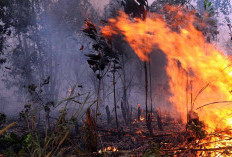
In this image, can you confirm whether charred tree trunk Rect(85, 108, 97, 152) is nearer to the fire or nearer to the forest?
the forest

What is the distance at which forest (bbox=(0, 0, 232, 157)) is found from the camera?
278cm

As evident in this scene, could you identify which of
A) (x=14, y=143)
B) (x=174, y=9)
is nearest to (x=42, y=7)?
(x=174, y=9)

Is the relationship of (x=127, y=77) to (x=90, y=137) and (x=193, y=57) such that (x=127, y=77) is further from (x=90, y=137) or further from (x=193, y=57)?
(x=90, y=137)

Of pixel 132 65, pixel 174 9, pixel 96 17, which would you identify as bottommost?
pixel 132 65

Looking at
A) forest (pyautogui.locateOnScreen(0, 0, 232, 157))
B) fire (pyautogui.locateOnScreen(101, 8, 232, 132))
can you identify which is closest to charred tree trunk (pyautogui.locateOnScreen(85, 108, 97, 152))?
forest (pyautogui.locateOnScreen(0, 0, 232, 157))

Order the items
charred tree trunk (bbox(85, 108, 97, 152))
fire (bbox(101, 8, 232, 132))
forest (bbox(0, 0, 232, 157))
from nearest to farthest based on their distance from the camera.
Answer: charred tree trunk (bbox(85, 108, 97, 152)) → forest (bbox(0, 0, 232, 157)) → fire (bbox(101, 8, 232, 132))

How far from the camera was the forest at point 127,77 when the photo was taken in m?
2.78

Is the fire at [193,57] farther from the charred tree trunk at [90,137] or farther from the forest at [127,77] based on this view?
the charred tree trunk at [90,137]

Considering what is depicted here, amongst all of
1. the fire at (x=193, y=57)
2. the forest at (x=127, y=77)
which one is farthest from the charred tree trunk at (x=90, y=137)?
the fire at (x=193, y=57)

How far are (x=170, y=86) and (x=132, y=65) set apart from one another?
485 cm

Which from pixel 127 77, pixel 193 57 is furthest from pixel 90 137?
pixel 127 77

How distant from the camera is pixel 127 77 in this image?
20703mm

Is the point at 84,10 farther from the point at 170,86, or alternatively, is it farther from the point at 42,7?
the point at 170,86

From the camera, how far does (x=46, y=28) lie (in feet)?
58.2
